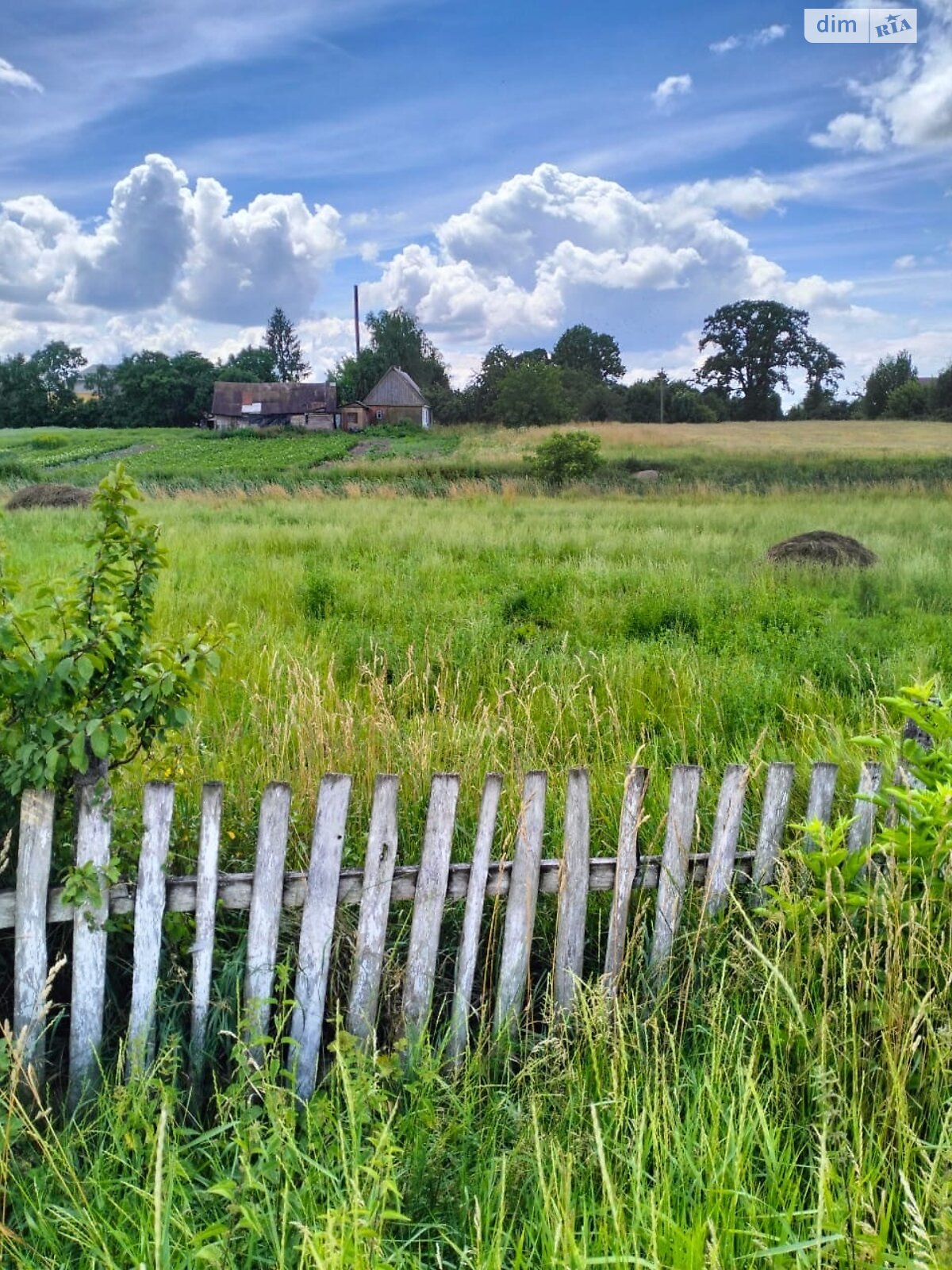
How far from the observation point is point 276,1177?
220cm

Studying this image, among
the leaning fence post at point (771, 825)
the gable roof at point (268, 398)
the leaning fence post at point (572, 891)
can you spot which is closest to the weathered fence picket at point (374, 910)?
the leaning fence post at point (572, 891)

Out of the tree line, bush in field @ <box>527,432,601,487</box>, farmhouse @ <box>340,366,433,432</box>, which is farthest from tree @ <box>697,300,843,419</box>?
bush in field @ <box>527,432,601,487</box>

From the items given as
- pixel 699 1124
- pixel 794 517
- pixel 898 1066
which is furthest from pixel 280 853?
pixel 794 517

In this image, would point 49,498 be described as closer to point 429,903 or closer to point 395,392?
point 429,903

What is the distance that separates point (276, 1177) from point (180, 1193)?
26 centimetres

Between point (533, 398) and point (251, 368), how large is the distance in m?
44.5

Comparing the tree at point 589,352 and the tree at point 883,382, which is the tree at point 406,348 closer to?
the tree at point 589,352

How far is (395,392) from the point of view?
74.2 metres

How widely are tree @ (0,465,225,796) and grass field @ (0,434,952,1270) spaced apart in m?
0.25

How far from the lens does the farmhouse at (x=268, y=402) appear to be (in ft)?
246

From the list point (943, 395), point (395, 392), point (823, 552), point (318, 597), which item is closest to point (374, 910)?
point (318, 597)

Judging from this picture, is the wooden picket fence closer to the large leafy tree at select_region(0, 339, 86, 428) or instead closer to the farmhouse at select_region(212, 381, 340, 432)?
the farmhouse at select_region(212, 381, 340, 432)

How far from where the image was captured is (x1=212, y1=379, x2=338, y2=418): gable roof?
2970 inches

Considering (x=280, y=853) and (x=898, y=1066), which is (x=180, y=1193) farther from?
(x=898, y=1066)
